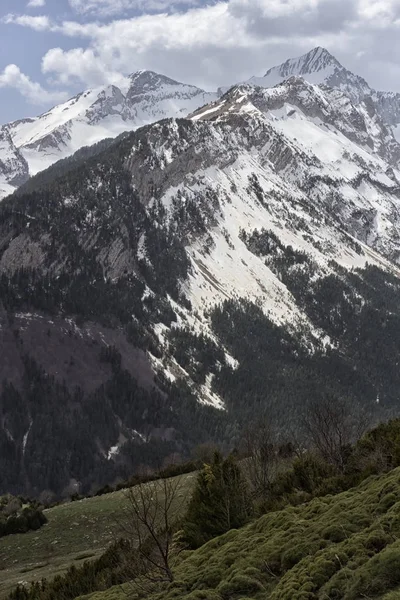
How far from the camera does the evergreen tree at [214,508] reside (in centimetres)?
3931

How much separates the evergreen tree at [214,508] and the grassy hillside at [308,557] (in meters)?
3.70

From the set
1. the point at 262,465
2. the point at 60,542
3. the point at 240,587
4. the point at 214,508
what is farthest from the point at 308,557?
the point at 60,542

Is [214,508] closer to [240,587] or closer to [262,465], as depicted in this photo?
[240,587]

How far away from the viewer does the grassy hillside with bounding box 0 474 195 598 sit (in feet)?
143

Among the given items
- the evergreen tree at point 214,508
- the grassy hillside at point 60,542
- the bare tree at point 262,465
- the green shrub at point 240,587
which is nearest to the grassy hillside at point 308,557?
the green shrub at point 240,587

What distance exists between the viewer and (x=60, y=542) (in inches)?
2077

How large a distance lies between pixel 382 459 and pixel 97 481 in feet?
500

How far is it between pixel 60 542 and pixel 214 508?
786 inches

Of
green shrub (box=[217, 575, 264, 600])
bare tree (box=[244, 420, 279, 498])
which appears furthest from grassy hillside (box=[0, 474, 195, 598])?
green shrub (box=[217, 575, 264, 600])

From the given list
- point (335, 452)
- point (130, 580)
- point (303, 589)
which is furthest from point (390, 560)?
point (335, 452)

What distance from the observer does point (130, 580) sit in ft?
105

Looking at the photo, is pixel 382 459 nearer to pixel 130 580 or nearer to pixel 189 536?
pixel 189 536

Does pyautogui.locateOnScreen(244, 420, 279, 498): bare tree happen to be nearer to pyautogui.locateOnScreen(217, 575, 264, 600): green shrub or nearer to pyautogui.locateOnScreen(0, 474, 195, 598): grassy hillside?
pyautogui.locateOnScreen(0, 474, 195, 598): grassy hillside

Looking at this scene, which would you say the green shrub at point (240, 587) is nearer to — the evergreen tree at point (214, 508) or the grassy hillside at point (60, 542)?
the evergreen tree at point (214, 508)
